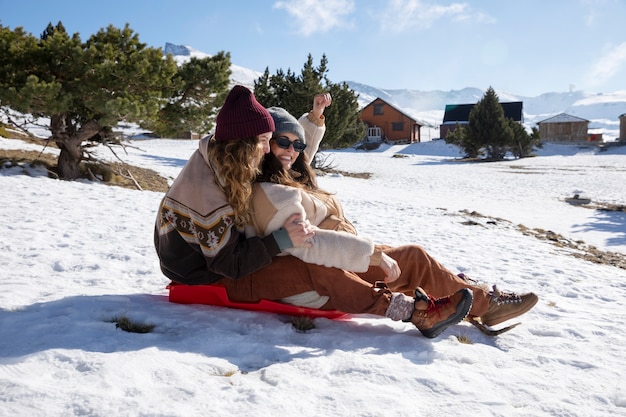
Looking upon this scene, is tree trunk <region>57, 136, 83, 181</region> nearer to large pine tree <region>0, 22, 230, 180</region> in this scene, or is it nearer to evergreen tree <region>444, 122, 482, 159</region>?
large pine tree <region>0, 22, 230, 180</region>

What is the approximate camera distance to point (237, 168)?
111 inches

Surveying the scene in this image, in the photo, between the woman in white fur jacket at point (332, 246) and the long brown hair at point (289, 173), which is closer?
the woman in white fur jacket at point (332, 246)

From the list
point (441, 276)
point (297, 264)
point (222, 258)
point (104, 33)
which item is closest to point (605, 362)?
point (441, 276)

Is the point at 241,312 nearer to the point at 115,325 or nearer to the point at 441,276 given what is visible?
the point at 115,325

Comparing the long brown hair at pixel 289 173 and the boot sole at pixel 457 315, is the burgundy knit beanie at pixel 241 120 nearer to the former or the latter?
the long brown hair at pixel 289 173

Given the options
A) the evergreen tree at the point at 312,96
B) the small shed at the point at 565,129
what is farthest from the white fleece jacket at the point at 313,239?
the small shed at the point at 565,129

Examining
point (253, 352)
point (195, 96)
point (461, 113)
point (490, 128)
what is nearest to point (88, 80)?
point (195, 96)

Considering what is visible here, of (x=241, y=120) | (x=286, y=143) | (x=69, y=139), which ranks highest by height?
(x=69, y=139)

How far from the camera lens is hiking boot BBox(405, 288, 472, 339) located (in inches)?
121

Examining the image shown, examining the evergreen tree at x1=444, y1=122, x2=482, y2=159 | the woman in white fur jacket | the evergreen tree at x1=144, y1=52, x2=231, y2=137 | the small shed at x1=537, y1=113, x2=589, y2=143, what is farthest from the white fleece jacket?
the small shed at x1=537, y1=113, x2=589, y2=143

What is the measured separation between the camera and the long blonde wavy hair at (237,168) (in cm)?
283

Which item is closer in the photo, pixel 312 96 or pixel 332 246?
pixel 332 246

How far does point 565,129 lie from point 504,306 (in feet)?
196

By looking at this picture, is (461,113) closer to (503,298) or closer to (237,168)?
(503,298)
